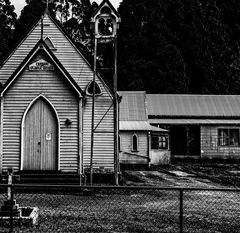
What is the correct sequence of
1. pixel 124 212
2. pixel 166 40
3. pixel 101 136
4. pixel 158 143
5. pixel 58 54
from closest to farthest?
pixel 124 212 → pixel 101 136 → pixel 58 54 → pixel 158 143 → pixel 166 40

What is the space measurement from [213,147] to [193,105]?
4.42m

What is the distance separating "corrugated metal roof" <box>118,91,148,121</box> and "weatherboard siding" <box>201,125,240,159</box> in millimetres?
5228

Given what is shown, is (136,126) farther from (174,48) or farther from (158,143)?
(174,48)

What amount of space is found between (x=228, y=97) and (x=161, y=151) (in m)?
11.1

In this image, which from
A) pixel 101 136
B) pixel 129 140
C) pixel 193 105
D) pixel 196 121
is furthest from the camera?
pixel 193 105

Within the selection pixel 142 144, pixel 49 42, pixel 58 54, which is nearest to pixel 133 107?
pixel 142 144

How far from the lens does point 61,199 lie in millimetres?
14398

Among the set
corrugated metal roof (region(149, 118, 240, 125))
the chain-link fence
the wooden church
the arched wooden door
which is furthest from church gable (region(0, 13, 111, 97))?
corrugated metal roof (region(149, 118, 240, 125))

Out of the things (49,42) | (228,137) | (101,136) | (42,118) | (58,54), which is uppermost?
(49,42)

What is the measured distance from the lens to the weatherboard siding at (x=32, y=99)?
18922mm

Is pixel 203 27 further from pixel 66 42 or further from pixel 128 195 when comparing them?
pixel 128 195

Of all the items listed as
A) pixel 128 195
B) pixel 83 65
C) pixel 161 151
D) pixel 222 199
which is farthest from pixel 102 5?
pixel 161 151

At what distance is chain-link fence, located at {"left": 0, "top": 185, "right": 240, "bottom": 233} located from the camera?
9.69 m

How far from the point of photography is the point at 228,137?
Answer: 3541cm
